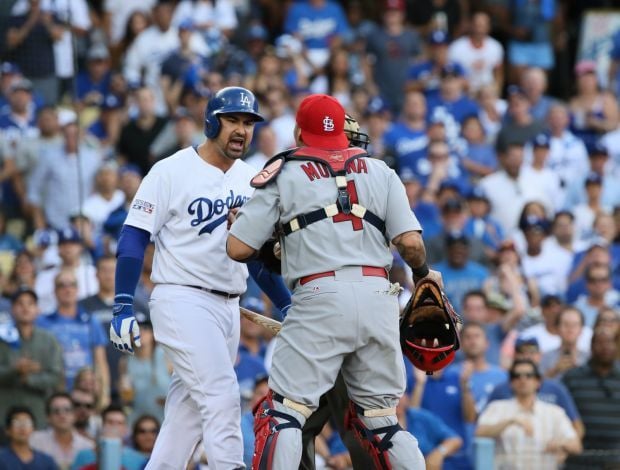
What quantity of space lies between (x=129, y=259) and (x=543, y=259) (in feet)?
23.7

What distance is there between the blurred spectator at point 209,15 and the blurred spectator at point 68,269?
4999mm

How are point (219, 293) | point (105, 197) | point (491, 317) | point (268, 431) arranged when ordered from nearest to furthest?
point (268, 431)
point (219, 293)
point (491, 317)
point (105, 197)

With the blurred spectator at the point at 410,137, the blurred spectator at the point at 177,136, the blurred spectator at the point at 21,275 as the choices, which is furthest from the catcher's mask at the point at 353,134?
the blurred spectator at the point at 410,137

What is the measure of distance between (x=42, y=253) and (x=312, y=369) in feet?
22.6

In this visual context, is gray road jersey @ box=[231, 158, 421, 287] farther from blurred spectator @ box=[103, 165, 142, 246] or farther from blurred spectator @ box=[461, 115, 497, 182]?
blurred spectator @ box=[461, 115, 497, 182]

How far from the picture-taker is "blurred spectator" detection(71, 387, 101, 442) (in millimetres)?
10836

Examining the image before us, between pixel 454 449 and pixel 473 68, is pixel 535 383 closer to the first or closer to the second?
pixel 454 449

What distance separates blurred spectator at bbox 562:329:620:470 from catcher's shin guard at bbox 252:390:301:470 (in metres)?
4.48

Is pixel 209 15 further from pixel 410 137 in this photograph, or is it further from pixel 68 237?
pixel 68 237

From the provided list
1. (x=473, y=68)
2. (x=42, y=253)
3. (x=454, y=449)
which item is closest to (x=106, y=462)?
(x=454, y=449)

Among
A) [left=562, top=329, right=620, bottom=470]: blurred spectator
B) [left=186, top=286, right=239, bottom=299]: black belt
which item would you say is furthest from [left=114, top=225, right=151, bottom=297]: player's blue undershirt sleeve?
[left=562, top=329, right=620, bottom=470]: blurred spectator

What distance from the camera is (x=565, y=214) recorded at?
47.4ft

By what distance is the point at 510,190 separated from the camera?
15320 millimetres

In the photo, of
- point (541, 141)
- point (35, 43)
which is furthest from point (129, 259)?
point (541, 141)
